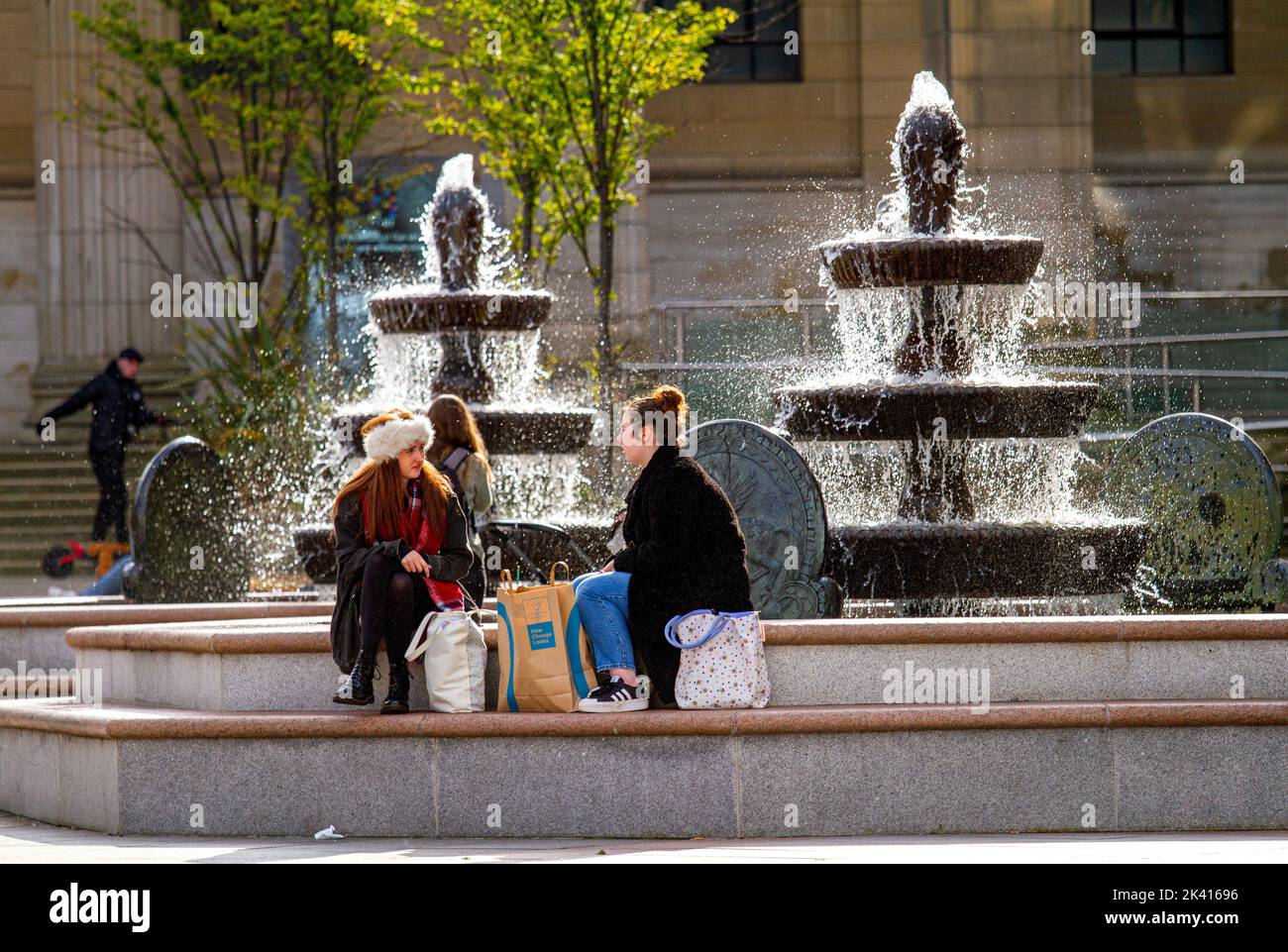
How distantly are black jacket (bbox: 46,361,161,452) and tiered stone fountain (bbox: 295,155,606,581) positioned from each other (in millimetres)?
4798

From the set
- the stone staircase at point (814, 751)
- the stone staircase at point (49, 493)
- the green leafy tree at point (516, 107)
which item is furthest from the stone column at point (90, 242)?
the stone staircase at point (814, 751)

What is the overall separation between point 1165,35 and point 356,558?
945 inches

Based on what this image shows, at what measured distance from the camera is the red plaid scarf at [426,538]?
357 inches

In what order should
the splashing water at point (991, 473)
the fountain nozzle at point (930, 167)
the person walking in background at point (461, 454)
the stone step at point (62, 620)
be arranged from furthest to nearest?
the fountain nozzle at point (930, 167)
the splashing water at point (991, 473)
the stone step at point (62, 620)
the person walking in background at point (461, 454)

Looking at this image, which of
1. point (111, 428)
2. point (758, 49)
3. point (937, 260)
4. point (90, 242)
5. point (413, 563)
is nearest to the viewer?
point (413, 563)

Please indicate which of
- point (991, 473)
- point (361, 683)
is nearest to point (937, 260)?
point (991, 473)

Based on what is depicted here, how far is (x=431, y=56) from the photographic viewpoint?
27.5 metres

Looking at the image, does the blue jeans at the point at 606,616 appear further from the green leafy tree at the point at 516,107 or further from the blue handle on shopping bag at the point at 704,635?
the green leafy tree at the point at 516,107

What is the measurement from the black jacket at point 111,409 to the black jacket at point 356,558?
10.9 m

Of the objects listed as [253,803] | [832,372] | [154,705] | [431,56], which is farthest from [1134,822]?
[431,56]

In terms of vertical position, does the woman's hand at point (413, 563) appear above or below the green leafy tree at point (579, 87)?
below

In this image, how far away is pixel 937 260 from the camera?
Result: 40.4ft

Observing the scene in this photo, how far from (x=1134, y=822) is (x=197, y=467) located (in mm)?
7625

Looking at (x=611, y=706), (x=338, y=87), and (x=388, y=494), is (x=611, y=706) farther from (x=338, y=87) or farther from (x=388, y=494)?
(x=338, y=87)
